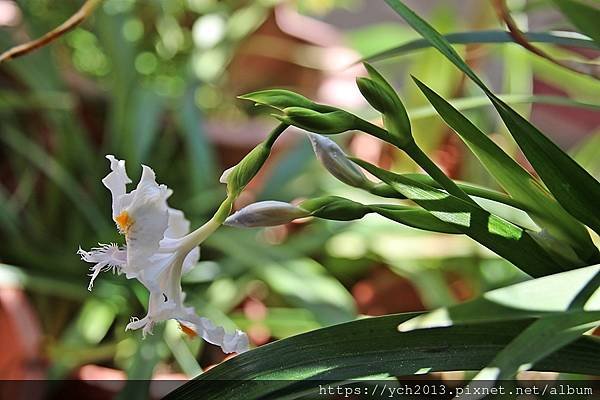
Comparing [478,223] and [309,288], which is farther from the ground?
[309,288]

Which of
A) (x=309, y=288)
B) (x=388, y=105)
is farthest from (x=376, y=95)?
(x=309, y=288)

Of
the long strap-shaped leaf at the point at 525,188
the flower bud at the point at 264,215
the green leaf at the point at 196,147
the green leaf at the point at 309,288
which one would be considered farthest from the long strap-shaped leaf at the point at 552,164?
the green leaf at the point at 196,147

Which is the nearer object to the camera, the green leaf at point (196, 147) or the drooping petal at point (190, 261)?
the drooping petal at point (190, 261)

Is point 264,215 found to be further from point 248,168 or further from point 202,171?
point 202,171

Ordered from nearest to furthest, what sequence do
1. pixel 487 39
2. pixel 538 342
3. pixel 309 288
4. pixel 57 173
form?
pixel 538 342, pixel 487 39, pixel 309 288, pixel 57 173

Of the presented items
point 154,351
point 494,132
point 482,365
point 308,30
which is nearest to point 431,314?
point 482,365

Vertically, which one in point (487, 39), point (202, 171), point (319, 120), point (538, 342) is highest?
point (202, 171)

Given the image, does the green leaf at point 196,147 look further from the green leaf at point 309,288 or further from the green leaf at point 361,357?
the green leaf at point 361,357
